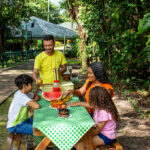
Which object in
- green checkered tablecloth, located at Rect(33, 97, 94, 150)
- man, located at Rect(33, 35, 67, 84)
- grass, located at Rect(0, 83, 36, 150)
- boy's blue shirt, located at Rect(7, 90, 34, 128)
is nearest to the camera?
green checkered tablecloth, located at Rect(33, 97, 94, 150)

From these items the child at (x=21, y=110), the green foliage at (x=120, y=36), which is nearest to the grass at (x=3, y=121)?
the child at (x=21, y=110)

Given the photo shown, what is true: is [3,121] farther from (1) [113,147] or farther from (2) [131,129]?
(1) [113,147]

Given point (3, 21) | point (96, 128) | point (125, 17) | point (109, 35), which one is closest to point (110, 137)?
point (96, 128)

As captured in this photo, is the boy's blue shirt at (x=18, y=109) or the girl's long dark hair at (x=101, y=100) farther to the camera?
the boy's blue shirt at (x=18, y=109)

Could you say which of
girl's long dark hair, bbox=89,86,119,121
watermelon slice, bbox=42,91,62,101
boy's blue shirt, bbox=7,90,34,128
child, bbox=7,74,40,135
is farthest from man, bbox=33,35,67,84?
girl's long dark hair, bbox=89,86,119,121

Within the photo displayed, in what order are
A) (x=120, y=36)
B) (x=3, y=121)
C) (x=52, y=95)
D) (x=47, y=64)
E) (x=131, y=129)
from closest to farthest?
(x=52, y=95) → (x=47, y=64) → (x=131, y=129) → (x=3, y=121) → (x=120, y=36)

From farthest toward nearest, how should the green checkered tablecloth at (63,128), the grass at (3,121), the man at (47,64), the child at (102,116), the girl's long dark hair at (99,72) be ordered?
the grass at (3,121) < the man at (47,64) < the girl's long dark hair at (99,72) < the child at (102,116) < the green checkered tablecloth at (63,128)

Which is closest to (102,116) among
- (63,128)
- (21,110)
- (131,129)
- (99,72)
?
(63,128)

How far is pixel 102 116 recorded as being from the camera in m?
3.12

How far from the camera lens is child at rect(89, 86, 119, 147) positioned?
123 inches

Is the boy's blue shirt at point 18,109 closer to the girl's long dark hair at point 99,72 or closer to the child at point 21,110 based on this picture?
the child at point 21,110

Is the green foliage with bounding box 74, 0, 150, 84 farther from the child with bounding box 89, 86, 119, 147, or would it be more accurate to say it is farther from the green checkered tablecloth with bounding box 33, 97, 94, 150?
the green checkered tablecloth with bounding box 33, 97, 94, 150

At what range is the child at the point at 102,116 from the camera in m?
3.12

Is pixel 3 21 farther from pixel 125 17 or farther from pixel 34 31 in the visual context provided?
pixel 125 17
